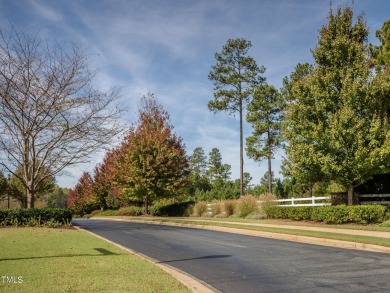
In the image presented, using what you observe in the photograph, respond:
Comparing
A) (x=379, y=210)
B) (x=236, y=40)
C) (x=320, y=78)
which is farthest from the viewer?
(x=236, y=40)

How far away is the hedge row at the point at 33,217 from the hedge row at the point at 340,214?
551 inches

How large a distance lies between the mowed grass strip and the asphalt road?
105cm

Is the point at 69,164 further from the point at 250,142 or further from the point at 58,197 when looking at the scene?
the point at 58,197

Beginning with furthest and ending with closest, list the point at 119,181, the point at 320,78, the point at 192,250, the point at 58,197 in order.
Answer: the point at 58,197
the point at 119,181
the point at 320,78
the point at 192,250

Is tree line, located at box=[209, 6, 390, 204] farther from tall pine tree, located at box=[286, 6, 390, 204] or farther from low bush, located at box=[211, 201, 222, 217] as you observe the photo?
low bush, located at box=[211, 201, 222, 217]

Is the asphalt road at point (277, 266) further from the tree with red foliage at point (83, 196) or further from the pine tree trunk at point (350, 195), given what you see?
the tree with red foliage at point (83, 196)

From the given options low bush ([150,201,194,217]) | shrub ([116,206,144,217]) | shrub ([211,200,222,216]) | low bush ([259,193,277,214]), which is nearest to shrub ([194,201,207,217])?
shrub ([211,200,222,216])

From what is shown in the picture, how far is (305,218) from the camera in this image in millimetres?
23031

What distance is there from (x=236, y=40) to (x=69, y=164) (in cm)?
2752

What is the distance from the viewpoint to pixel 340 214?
20.2 m

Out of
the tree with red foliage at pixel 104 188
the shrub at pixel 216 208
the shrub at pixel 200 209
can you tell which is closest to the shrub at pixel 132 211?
the tree with red foliage at pixel 104 188

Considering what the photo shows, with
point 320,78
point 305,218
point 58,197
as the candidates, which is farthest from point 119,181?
point 58,197

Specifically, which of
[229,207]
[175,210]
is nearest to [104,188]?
[175,210]

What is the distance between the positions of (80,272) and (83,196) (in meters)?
56.2
